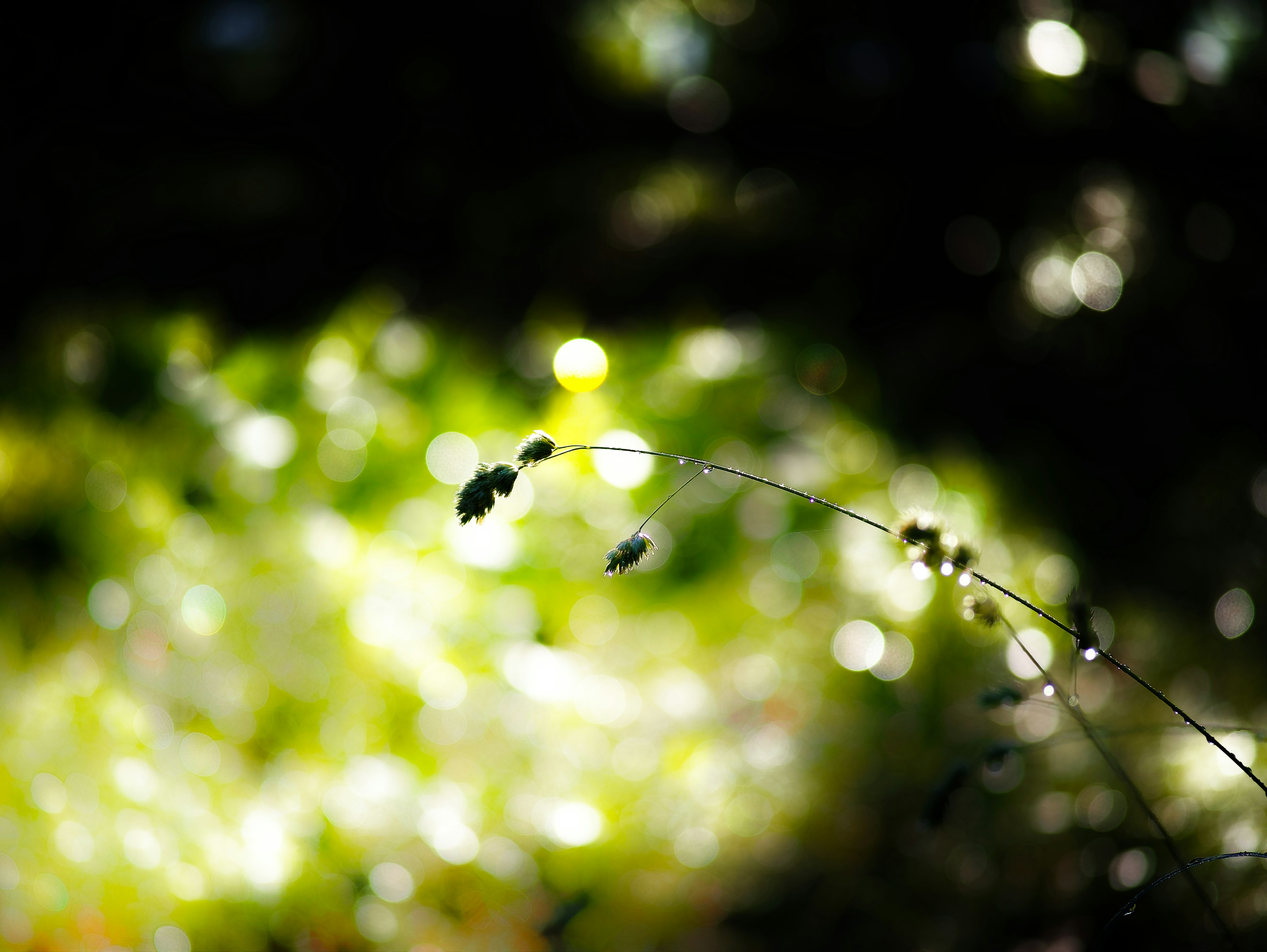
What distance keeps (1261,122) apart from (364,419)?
1805mm

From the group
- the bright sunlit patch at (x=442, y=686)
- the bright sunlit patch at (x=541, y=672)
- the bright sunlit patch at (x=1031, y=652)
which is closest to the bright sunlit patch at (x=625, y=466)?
the bright sunlit patch at (x=541, y=672)

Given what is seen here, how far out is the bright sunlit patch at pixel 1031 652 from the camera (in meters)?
1.09

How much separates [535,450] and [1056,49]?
A: 61.4 inches

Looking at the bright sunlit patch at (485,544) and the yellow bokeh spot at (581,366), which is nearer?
the bright sunlit patch at (485,544)

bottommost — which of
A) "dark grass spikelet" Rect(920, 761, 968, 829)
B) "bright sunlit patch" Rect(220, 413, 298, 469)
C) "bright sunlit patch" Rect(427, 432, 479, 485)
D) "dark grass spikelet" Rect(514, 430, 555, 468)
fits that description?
"dark grass spikelet" Rect(920, 761, 968, 829)

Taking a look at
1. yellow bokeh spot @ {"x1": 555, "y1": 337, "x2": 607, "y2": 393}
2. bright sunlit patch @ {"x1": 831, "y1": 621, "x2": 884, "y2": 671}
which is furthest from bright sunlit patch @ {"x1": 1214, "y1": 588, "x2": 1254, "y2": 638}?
yellow bokeh spot @ {"x1": 555, "y1": 337, "x2": 607, "y2": 393}

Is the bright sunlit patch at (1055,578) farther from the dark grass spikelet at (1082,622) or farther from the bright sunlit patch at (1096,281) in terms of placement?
the dark grass spikelet at (1082,622)

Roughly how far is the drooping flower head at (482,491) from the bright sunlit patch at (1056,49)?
5.01ft

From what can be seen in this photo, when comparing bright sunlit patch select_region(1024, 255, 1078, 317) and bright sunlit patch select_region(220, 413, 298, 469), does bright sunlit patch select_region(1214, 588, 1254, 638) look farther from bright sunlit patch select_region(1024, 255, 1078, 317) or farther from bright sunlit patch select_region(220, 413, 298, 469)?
bright sunlit patch select_region(220, 413, 298, 469)

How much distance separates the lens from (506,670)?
3.49 feet

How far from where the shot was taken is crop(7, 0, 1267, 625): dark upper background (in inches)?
60.0

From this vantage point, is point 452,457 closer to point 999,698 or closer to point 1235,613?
point 999,698

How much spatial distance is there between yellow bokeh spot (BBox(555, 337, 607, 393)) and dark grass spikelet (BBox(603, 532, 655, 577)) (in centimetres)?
96

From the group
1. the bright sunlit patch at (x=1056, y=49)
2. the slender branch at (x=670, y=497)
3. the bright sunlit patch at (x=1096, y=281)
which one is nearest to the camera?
the slender branch at (x=670, y=497)
